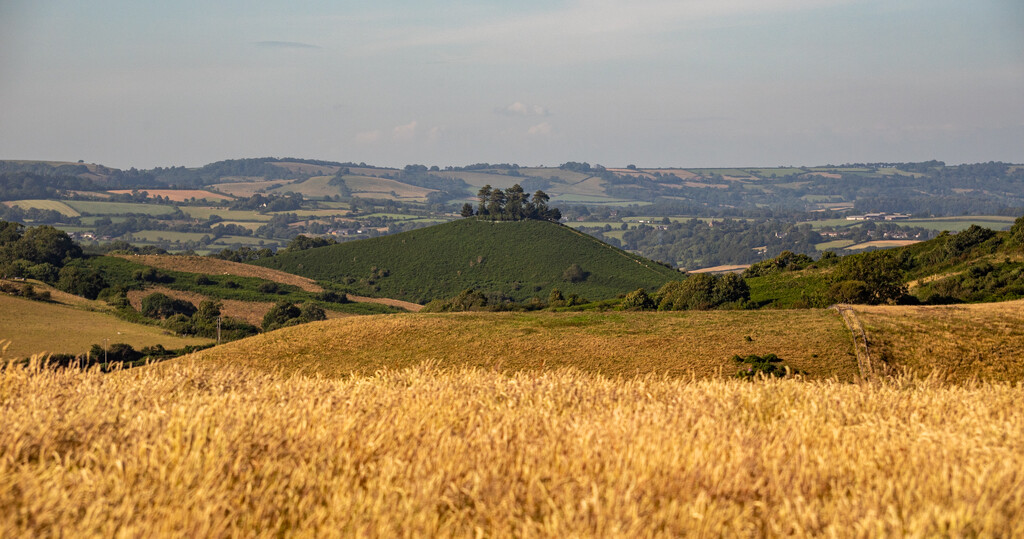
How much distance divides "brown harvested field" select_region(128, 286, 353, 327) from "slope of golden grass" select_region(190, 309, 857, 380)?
86.5m

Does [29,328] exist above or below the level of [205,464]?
below

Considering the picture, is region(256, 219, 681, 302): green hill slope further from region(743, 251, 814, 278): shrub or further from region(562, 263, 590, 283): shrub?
region(743, 251, 814, 278): shrub

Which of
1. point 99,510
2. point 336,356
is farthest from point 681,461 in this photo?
point 336,356

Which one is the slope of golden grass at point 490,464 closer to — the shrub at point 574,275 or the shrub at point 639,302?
the shrub at point 639,302

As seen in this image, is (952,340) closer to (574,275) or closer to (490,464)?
(490,464)

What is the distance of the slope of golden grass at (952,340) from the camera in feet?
96.5

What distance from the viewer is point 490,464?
309 inches

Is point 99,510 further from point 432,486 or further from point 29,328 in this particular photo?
point 29,328

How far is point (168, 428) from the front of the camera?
817 centimetres

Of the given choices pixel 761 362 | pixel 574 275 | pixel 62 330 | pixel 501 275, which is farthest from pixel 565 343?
pixel 501 275

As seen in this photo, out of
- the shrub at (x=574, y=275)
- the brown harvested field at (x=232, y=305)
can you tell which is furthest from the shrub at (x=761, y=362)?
the shrub at (x=574, y=275)

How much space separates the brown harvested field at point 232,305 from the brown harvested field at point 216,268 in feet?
66.1

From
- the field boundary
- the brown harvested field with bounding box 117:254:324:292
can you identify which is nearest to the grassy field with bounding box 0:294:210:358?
the brown harvested field with bounding box 117:254:324:292

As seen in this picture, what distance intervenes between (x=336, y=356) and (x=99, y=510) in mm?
33286
